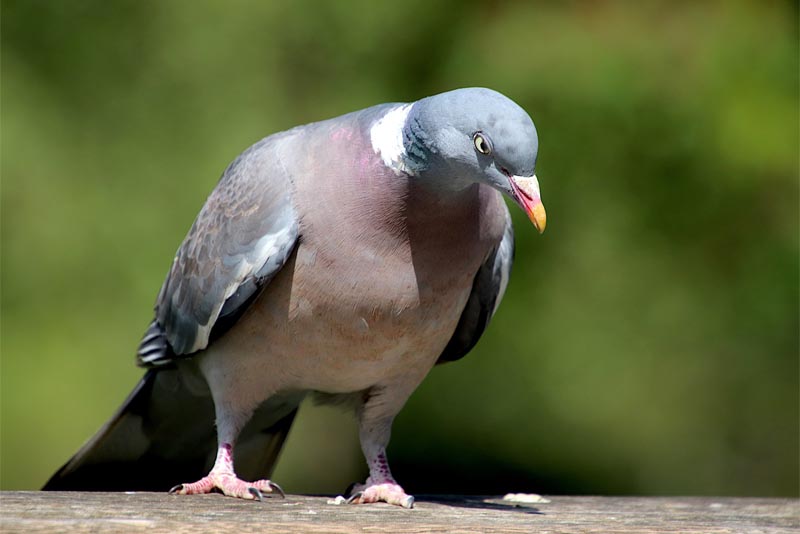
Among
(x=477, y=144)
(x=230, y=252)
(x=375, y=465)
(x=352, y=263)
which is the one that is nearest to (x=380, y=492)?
(x=375, y=465)

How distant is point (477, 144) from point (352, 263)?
469 mm

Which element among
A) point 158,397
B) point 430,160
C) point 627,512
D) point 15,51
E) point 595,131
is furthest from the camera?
point 15,51

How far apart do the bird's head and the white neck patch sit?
22mm

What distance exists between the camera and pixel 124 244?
4.94 metres

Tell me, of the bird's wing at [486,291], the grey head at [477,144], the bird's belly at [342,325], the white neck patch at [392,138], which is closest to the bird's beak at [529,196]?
the grey head at [477,144]

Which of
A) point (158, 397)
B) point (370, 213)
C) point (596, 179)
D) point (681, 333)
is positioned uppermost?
point (596, 179)

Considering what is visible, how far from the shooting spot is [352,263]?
2.76 meters

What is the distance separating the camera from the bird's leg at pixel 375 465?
9.72 feet

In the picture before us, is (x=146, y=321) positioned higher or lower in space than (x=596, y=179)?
lower

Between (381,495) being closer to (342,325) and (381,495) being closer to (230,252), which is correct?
(342,325)

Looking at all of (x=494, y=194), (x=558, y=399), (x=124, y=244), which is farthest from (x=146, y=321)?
(x=494, y=194)

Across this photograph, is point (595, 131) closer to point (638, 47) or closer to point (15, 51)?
point (638, 47)

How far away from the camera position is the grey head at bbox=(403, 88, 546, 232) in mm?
2465

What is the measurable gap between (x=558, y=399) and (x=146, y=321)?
1.86m
